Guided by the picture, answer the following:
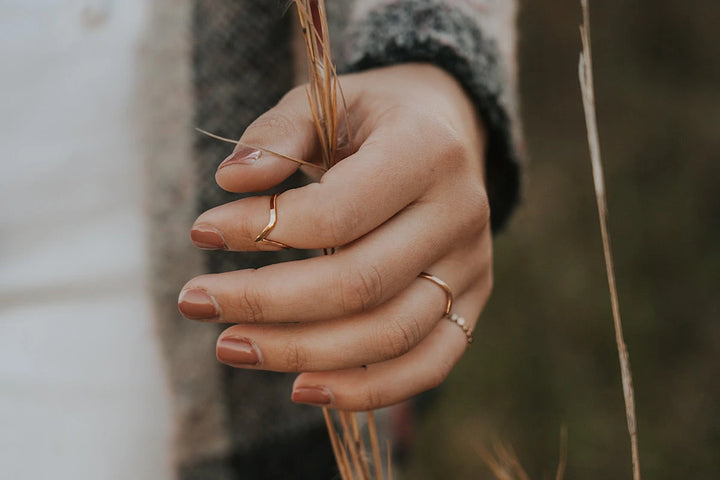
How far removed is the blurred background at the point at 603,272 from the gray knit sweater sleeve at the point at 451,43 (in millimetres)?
954

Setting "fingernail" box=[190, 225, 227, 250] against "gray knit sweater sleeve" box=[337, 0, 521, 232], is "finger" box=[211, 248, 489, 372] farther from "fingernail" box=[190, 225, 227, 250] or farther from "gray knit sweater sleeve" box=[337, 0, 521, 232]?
"gray knit sweater sleeve" box=[337, 0, 521, 232]

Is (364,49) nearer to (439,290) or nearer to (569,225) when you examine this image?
(439,290)

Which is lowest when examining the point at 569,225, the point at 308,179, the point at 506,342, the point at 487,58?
the point at 506,342

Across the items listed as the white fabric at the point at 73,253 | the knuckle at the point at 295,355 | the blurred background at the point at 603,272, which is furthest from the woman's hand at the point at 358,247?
the blurred background at the point at 603,272

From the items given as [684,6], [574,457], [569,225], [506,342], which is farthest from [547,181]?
[574,457]

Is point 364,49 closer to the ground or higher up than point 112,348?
higher up

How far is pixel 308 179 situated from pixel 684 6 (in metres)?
1.87

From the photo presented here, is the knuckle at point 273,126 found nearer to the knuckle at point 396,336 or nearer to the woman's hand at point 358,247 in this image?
the woman's hand at point 358,247

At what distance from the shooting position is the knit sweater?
21.5 inches

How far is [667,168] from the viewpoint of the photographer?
1.92 metres

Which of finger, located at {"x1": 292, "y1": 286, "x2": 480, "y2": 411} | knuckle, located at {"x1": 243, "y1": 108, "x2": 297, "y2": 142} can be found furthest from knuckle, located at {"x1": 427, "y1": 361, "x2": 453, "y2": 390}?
knuckle, located at {"x1": 243, "y1": 108, "x2": 297, "y2": 142}

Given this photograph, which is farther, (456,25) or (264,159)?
(456,25)

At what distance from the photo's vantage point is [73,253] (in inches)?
21.5

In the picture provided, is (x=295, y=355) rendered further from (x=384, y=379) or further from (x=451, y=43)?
(x=451, y=43)
